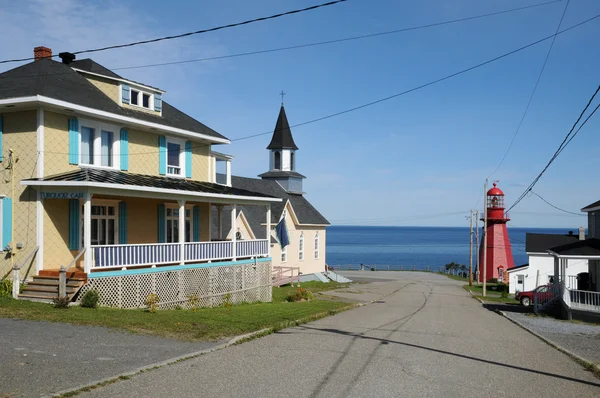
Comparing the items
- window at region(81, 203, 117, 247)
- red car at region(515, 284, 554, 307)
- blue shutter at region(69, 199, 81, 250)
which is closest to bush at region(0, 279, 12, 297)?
blue shutter at region(69, 199, 81, 250)

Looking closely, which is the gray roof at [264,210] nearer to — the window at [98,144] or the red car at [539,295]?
the window at [98,144]

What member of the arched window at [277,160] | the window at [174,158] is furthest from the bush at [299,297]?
the arched window at [277,160]

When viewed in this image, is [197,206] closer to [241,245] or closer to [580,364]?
[241,245]

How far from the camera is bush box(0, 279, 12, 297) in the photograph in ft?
61.9

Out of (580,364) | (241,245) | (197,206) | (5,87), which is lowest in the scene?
(580,364)

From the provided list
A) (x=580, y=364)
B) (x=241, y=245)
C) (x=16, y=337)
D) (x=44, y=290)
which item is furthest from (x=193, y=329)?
(x=241, y=245)

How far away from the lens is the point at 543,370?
39.9 ft

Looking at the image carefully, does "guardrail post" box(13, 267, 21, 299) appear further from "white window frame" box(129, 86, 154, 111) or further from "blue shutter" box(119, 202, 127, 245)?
"white window frame" box(129, 86, 154, 111)

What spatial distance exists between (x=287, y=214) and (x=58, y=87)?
90.2 ft

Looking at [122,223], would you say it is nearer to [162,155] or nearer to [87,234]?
[162,155]

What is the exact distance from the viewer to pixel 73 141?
20.5 meters

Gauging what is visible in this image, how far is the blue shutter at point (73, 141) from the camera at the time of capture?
20453 millimetres

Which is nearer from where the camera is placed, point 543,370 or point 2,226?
point 543,370

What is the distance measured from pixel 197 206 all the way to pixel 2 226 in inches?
374
